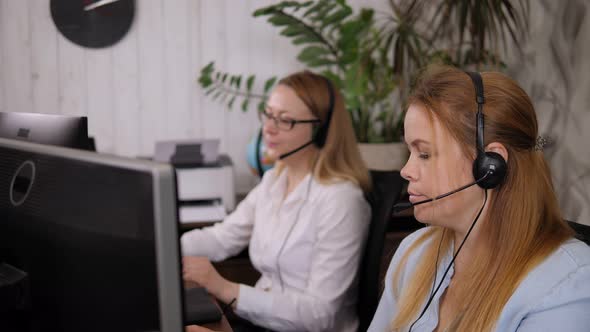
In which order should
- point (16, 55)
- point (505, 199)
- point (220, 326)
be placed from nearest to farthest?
point (505, 199) < point (220, 326) < point (16, 55)

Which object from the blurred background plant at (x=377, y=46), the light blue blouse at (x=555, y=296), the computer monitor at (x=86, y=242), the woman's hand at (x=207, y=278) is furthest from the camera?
the blurred background plant at (x=377, y=46)

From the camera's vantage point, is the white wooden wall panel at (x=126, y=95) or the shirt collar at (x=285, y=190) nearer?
the shirt collar at (x=285, y=190)

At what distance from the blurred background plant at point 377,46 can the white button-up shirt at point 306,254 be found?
2.10 ft

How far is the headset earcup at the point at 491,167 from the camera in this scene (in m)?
0.97

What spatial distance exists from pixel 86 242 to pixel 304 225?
42.8 inches

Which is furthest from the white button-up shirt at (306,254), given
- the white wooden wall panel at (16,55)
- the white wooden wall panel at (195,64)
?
the white wooden wall panel at (16,55)

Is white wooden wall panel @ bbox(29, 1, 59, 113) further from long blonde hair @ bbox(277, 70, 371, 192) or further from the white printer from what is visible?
long blonde hair @ bbox(277, 70, 371, 192)

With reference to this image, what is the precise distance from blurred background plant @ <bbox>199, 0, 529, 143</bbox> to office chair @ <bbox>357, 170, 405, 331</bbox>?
0.68m

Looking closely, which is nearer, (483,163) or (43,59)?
(483,163)

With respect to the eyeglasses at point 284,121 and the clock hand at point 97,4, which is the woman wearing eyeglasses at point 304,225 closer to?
the eyeglasses at point 284,121

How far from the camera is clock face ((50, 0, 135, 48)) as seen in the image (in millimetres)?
2680

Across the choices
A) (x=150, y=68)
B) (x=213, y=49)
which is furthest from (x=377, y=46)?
(x=150, y=68)

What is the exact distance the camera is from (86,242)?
2.25ft

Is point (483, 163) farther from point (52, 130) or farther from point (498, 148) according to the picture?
point (52, 130)
